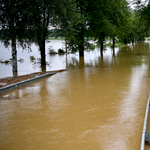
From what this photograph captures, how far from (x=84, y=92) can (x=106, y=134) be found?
13.2 ft

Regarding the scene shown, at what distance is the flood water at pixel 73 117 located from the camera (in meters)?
4.88

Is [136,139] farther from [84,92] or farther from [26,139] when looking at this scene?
[84,92]

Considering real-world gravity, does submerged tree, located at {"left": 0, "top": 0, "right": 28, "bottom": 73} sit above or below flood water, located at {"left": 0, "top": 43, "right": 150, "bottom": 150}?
above

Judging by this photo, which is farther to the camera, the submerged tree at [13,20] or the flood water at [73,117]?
the submerged tree at [13,20]

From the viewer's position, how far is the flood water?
4879mm

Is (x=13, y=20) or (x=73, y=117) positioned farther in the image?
(x=13, y=20)

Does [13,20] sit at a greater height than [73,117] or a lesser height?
greater

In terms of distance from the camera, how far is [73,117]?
6.33m

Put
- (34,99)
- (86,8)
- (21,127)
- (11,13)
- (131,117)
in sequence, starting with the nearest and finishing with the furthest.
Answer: (21,127)
(131,117)
(34,99)
(11,13)
(86,8)

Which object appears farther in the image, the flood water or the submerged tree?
the submerged tree

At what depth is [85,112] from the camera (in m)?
6.73

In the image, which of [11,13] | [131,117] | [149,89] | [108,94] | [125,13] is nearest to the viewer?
[131,117]

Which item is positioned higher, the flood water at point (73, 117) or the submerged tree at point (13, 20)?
the submerged tree at point (13, 20)

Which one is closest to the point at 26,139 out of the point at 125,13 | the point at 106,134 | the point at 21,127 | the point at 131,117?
the point at 21,127
